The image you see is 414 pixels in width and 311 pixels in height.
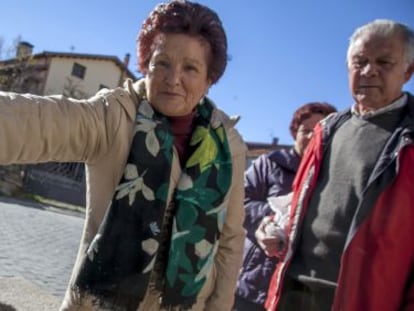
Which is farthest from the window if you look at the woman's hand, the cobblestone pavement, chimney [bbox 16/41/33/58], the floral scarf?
the floral scarf

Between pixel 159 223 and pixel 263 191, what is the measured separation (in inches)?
64.8

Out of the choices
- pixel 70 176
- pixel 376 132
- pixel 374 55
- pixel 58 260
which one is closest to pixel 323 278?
pixel 376 132

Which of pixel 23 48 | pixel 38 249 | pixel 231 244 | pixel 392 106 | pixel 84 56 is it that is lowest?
pixel 38 249

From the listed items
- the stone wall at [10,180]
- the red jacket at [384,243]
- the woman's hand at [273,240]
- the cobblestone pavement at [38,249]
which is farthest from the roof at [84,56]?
the red jacket at [384,243]

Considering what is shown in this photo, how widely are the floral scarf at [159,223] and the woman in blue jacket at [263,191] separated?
112cm

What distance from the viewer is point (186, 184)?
180 cm

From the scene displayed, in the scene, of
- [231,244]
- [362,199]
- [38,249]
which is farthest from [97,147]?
[38,249]

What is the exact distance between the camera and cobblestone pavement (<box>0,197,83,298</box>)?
19.3 feet

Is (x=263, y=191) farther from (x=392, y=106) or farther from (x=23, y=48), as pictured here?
(x=23, y=48)

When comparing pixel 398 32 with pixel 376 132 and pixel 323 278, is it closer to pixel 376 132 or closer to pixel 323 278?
pixel 376 132

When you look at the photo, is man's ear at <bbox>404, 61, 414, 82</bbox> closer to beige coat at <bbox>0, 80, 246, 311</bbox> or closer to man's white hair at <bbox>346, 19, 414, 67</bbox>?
man's white hair at <bbox>346, 19, 414, 67</bbox>

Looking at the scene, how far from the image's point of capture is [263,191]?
3.21 m

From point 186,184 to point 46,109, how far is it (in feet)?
2.14

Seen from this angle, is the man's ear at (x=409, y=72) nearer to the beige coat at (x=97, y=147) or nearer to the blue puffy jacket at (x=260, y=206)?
the beige coat at (x=97, y=147)
